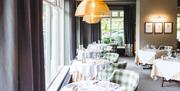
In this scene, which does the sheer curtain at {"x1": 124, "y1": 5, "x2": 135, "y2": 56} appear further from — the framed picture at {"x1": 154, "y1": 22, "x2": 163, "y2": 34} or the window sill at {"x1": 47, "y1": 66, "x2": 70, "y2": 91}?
the window sill at {"x1": 47, "y1": 66, "x2": 70, "y2": 91}

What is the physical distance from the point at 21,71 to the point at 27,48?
15cm

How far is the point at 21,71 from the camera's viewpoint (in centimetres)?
155

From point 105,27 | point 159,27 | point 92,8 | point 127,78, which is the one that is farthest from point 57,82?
point 105,27

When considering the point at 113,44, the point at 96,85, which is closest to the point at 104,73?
the point at 96,85

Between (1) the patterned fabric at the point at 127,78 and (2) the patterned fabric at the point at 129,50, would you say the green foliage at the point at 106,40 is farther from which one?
(1) the patterned fabric at the point at 127,78

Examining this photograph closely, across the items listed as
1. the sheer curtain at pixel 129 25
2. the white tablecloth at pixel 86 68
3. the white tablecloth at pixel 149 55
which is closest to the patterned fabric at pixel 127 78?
the white tablecloth at pixel 86 68

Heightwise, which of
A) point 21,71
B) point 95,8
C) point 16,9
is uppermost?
point 95,8

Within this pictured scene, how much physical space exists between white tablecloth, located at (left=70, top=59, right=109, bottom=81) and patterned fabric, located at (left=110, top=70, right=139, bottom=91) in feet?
4.30

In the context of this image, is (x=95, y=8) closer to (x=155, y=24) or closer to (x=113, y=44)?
(x=155, y=24)

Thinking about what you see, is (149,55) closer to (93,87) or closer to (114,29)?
(93,87)

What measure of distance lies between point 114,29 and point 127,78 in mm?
11878

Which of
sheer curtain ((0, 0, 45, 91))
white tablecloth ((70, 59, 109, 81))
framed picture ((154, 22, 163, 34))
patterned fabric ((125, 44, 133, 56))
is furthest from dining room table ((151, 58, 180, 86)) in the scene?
patterned fabric ((125, 44, 133, 56))

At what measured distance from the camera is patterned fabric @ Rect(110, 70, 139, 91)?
419 centimetres

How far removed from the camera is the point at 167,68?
22.1 ft
